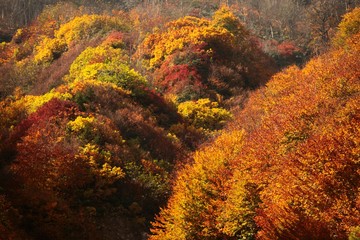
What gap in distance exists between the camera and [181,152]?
42.2 m

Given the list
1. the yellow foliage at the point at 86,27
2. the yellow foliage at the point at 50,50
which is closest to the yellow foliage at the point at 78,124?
the yellow foliage at the point at 50,50

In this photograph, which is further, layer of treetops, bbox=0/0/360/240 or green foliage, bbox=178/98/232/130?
green foliage, bbox=178/98/232/130

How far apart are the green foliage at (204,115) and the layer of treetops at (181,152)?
146mm

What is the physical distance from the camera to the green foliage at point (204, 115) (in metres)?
50.4

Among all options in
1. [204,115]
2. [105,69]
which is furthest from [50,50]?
[204,115]

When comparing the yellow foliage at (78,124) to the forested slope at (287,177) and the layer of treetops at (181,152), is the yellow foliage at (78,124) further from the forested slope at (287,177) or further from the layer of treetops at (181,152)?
the forested slope at (287,177)

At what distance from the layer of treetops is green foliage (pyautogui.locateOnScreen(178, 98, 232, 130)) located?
0.48 feet

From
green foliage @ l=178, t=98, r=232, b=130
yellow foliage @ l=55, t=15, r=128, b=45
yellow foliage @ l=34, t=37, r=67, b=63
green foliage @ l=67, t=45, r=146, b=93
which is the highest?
yellow foliage @ l=55, t=15, r=128, b=45

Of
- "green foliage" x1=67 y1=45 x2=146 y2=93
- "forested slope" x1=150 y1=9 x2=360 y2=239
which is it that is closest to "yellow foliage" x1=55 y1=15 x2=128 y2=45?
"green foliage" x1=67 y1=45 x2=146 y2=93

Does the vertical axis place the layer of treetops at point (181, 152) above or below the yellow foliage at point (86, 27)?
below

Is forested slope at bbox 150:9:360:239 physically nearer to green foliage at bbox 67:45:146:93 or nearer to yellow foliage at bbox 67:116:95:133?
yellow foliage at bbox 67:116:95:133

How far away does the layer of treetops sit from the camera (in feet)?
86.3

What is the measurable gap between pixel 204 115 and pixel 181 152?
10077mm

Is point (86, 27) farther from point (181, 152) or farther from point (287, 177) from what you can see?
point (287, 177)
